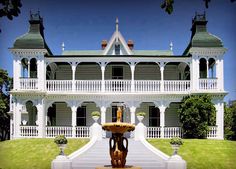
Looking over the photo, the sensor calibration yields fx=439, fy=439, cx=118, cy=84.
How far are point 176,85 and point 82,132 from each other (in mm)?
7632

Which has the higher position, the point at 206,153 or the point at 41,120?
the point at 41,120

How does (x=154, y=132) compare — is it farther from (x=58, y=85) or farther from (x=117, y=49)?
(x=58, y=85)

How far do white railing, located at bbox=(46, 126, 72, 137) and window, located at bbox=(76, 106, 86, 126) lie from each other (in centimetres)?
244

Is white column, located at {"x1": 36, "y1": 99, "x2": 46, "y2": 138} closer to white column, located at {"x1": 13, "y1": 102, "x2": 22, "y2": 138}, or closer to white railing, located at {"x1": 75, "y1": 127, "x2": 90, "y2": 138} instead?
white column, located at {"x1": 13, "y1": 102, "x2": 22, "y2": 138}

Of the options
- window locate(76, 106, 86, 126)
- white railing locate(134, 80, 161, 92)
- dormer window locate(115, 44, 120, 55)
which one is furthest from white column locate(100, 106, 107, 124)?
dormer window locate(115, 44, 120, 55)

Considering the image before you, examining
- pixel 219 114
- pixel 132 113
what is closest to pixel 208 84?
pixel 219 114

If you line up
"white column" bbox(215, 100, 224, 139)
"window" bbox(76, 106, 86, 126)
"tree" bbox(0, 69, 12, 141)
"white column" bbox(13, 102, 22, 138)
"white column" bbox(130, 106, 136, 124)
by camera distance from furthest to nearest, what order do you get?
"tree" bbox(0, 69, 12, 141), "window" bbox(76, 106, 86, 126), "white column" bbox(130, 106, 136, 124), "white column" bbox(215, 100, 224, 139), "white column" bbox(13, 102, 22, 138)

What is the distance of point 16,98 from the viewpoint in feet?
101

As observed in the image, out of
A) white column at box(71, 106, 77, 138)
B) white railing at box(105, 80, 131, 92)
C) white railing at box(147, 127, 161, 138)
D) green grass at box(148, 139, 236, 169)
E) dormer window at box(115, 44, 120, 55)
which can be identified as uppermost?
dormer window at box(115, 44, 120, 55)

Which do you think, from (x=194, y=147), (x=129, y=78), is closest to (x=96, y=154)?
(x=194, y=147)

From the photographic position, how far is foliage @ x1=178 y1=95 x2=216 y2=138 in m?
28.8

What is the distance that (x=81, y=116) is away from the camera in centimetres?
3406

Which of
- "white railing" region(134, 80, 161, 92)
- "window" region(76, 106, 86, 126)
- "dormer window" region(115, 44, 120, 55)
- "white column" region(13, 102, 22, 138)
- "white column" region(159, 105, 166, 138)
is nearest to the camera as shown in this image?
"white column" region(13, 102, 22, 138)

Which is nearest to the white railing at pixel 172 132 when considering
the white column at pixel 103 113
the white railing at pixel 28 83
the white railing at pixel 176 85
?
the white railing at pixel 176 85
